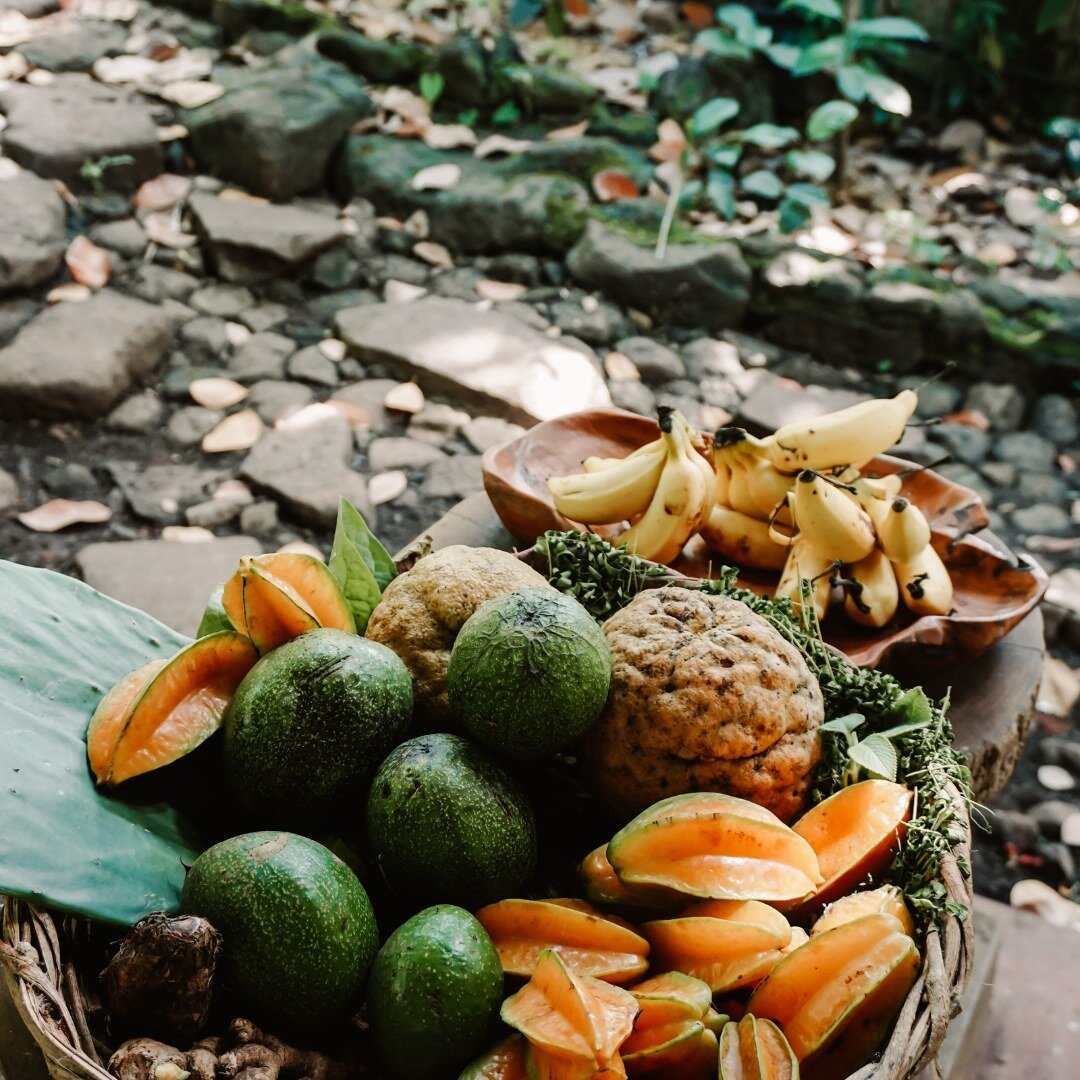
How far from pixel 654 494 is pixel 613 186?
244 centimetres

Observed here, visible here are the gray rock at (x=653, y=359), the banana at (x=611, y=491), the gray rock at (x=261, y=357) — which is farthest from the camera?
the gray rock at (x=653, y=359)

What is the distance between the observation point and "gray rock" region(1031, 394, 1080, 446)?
3486 mm

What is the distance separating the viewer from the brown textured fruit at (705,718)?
1366mm

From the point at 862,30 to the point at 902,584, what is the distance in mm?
2921

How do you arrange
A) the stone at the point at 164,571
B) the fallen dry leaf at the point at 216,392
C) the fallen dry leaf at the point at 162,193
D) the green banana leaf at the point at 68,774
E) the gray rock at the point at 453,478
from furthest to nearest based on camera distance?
the fallen dry leaf at the point at 162,193 → the fallen dry leaf at the point at 216,392 → the gray rock at the point at 453,478 → the stone at the point at 164,571 → the green banana leaf at the point at 68,774

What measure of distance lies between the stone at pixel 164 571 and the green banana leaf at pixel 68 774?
3.03 ft

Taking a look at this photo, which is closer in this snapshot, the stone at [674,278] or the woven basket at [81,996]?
the woven basket at [81,996]

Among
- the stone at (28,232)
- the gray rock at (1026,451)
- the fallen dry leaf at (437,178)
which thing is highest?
the fallen dry leaf at (437,178)

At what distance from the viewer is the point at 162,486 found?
9.57ft

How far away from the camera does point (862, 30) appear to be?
3.93 m

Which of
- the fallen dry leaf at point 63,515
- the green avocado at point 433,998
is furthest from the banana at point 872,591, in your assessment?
the fallen dry leaf at point 63,515

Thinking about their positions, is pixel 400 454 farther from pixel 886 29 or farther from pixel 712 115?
pixel 886 29

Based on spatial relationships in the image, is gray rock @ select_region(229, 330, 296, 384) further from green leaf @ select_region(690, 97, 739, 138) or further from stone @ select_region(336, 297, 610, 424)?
green leaf @ select_region(690, 97, 739, 138)

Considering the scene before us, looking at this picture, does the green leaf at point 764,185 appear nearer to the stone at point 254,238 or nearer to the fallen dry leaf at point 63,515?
the stone at point 254,238
